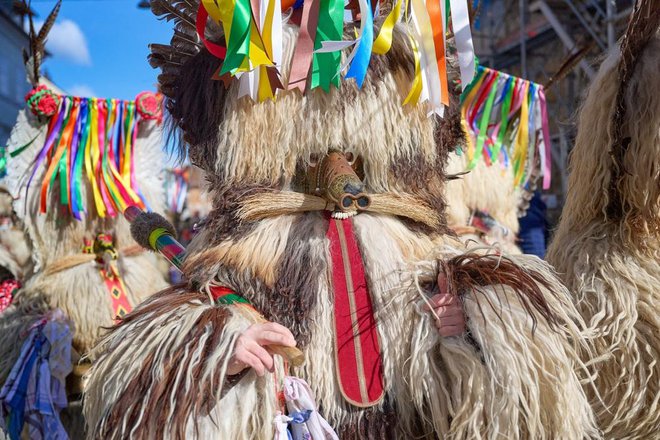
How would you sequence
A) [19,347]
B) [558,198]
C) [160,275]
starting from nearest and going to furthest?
1. [19,347]
2. [160,275]
3. [558,198]

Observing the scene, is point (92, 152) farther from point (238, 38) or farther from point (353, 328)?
point (353, 328)

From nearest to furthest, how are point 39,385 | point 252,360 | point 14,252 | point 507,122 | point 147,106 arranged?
1. point 252,360
2. point 39,385
3. point 147,106
4. point 14,252
5. point 507,122

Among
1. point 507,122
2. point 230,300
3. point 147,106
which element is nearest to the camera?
point 230,300

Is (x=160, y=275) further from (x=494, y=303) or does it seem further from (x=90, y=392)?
(x=494, y=303)

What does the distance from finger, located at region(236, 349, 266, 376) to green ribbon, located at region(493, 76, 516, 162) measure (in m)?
2.56

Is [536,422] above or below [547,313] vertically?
below

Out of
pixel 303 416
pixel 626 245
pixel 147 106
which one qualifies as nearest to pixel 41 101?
pixel 147 106

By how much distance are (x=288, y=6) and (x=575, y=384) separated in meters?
0.95

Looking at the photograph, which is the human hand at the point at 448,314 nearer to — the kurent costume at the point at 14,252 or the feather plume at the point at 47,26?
the feather plume at the point at 47,26

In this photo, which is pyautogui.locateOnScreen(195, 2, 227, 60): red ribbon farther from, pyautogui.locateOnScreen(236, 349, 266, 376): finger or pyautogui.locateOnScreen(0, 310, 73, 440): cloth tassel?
pyautogui.locateOnScreen(0, 310, 73, 440): cloth tassel

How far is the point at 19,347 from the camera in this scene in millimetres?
2428

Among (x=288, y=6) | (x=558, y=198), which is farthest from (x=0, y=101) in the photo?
(x=558, y=198)

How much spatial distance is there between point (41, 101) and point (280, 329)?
1790 millimetres

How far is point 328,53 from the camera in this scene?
1253mm
